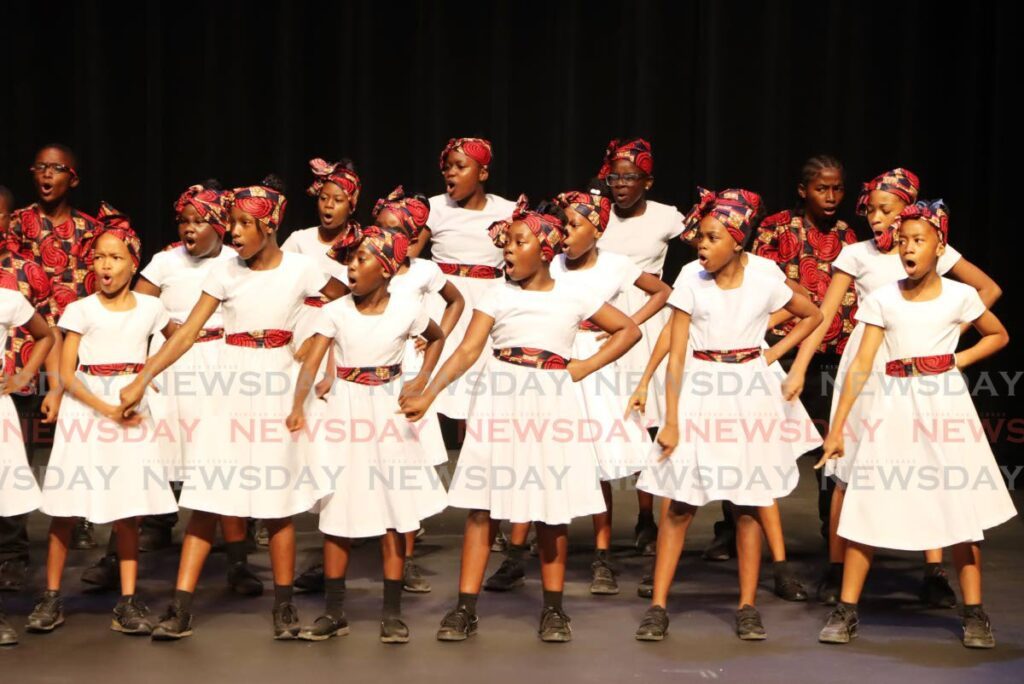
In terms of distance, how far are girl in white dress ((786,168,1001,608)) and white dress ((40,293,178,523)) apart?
7.21 ft

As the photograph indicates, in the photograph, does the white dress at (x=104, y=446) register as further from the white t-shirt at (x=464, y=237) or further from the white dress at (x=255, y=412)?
the white t-shirt at (x=464, y=237)

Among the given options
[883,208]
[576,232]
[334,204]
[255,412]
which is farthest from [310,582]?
[883,208]

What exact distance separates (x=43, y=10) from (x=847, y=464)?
16.2 feet

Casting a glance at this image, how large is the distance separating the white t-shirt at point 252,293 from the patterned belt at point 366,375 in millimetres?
270

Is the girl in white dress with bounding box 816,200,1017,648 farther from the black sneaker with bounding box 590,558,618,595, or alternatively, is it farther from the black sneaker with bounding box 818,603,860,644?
the black sneaker with bounding box 590,558,618,595

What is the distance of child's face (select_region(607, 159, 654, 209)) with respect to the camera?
19.4 ft

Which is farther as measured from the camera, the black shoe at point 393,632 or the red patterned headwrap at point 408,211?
the red patterned headwrap at point 408,211

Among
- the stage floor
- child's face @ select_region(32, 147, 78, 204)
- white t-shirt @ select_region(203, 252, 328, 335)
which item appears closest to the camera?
the stage floor

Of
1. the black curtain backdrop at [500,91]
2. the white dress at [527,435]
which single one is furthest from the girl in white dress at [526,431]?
the black curtain backdrop at [500,91]

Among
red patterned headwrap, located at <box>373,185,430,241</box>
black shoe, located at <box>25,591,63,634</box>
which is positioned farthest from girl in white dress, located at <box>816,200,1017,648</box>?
black shoe, located at <box>25,591,63,634</box>

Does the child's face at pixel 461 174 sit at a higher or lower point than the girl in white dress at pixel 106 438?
higher

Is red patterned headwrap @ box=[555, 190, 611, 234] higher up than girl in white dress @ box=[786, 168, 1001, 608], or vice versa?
red patterned headwrap @ box=[555, 190, 611, 234]

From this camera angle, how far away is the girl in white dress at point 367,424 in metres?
4.49

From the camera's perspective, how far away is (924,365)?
453 centimetres
